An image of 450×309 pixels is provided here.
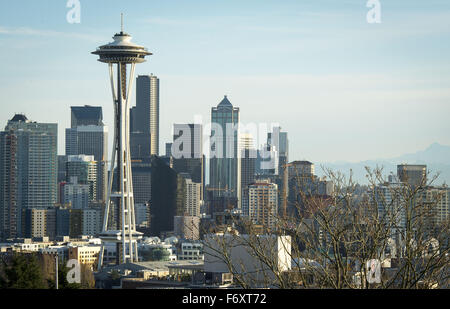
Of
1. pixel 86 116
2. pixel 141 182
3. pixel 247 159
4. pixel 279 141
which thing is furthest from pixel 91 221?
pixel 279 141

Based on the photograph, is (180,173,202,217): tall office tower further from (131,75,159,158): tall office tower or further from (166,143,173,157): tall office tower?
(131,75,159,158): tall office tower

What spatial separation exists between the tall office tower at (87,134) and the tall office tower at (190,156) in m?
7.95

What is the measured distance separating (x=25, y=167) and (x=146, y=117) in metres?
28.5

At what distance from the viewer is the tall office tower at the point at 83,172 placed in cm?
8612

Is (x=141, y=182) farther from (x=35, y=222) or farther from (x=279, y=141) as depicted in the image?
(x=279, y=141)

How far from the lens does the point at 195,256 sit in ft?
185

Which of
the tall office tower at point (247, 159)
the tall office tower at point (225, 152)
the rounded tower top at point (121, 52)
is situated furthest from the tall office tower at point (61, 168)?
the rounded tower top at point (121, 52)

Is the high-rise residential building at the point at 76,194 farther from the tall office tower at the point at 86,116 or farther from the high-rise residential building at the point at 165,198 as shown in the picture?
the tall office tower at the point at 86,116

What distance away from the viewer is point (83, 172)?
87.0 m

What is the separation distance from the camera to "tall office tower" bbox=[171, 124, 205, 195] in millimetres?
89500

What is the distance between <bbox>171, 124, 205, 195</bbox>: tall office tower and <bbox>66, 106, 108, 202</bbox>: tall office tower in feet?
26.1
